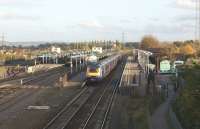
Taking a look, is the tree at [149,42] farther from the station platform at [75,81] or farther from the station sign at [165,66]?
the station platform at [75,81]

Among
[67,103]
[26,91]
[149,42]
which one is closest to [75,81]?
[26,91]

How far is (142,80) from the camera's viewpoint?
155ft

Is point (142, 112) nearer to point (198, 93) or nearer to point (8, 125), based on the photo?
point (198, 93)

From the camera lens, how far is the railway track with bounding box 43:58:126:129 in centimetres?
2717

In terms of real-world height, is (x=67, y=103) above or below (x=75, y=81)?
below

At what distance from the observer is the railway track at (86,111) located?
2717 centimetres

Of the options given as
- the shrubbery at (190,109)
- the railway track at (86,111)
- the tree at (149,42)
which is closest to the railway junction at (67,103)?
the railway track at (86,111)

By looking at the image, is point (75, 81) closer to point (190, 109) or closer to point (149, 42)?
point (190, 109)

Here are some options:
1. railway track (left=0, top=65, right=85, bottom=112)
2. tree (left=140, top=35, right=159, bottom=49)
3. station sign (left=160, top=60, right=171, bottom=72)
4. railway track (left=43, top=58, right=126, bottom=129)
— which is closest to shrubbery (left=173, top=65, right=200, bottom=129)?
railway track (left=43, top=58, right=126, bottom=129)

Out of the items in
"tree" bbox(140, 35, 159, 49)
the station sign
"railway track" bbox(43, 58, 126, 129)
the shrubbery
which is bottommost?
"railway track" bbox(43, 58, 126, 129)

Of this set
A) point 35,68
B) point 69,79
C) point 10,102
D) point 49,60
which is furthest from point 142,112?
point 49,60

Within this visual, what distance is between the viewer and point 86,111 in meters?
32.5

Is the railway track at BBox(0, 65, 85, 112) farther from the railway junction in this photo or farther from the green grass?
the green grass

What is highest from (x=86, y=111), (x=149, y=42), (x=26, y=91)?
(x=149, y=42)
